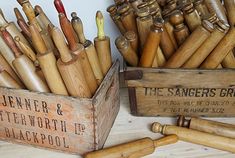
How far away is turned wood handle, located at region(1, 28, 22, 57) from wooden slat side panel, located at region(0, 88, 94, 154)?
66 mm

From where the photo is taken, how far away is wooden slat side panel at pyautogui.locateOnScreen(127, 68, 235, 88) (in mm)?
582

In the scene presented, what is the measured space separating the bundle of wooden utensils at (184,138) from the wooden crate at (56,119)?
0.13 ft

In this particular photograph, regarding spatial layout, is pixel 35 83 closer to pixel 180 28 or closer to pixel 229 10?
pixel 180 28

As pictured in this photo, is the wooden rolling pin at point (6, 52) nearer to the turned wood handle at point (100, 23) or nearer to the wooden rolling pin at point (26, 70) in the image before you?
Answer: the wooden rolling pin at point (26, 70)

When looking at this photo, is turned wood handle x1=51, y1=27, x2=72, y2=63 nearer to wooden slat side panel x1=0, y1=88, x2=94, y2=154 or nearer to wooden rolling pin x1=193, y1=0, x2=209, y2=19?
wooden slat side panel x1=0, y1=88, x2=94, y2=154

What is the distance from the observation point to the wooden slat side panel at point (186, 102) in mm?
607

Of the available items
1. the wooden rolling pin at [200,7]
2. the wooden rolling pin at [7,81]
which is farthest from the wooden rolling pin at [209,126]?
the wooden rolling pin at [7,81]

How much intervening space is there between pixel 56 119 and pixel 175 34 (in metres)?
0.28

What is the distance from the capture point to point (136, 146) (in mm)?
555

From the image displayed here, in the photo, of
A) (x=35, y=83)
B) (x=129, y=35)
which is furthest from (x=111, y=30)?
(x=35, y=83)

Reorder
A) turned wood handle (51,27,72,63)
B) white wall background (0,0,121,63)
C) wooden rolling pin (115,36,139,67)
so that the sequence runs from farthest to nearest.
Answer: white wall background (0,0,121,63)
wooden rolling pin (115,36,139,67)
turned wood handle (51,27,72,63)

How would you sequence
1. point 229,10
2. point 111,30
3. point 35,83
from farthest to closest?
1. point 111,30
2. point 229,10
3. point 35,83

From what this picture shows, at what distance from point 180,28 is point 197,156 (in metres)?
0.24

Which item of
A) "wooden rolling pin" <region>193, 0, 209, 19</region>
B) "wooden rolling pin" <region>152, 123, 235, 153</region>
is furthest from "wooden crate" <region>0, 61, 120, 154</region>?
"wooden rolling pin" <region>193, 0, 209, 19</region>
